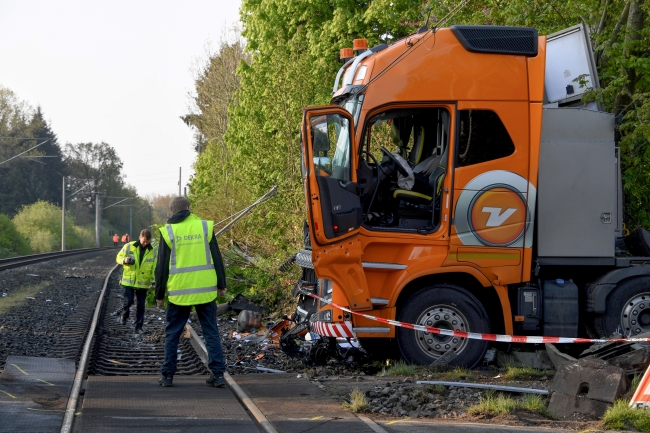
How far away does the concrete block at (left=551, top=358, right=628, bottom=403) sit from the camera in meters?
6.77

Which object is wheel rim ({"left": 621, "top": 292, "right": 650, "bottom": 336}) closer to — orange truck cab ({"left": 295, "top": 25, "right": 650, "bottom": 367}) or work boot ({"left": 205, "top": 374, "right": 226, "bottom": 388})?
orange truck cab ({"left": 295, "top": 25, "right": 650, "bottom": 367})

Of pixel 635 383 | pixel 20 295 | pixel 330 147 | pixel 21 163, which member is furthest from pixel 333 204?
pixel 21 163

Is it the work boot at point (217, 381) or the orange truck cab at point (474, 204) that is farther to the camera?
the orange truck cab at point (474, 204)

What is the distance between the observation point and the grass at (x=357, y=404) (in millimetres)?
6916

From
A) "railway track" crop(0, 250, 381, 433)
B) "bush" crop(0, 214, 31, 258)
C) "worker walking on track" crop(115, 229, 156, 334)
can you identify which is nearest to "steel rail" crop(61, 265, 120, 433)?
"railway track" crop(0, 250, 381, 433)

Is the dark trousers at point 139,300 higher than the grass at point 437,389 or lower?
higher

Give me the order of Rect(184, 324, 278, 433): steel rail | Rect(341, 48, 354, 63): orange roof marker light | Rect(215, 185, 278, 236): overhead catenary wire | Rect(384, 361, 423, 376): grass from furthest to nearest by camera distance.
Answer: Rect(215, 185, 278, 236): overhead catenary wire, Rect(341, 48, 354, 63): orange roof marker light, Rect(384, 361, 423, 376): grass, Rect(184, 324, 278, 433): steel rail

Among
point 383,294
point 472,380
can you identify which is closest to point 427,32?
point 383,294

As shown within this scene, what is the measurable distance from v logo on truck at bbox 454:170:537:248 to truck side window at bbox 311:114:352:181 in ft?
4.38

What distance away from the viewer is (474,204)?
29.8 feet

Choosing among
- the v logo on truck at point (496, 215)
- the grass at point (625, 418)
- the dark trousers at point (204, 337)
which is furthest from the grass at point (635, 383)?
the dark trousers at point (204, 337)

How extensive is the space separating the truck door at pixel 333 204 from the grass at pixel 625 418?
3154mm

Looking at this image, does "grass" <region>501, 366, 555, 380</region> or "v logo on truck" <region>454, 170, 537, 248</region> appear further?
Answer: "v logo on truck" <region>454, 170, 537, 248</region>

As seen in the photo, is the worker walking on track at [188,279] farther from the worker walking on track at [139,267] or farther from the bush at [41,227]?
the bush at [41,227]
